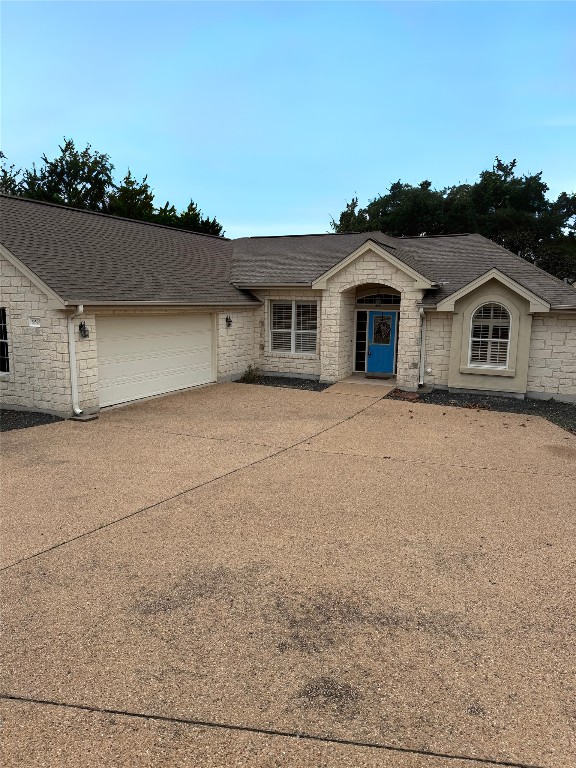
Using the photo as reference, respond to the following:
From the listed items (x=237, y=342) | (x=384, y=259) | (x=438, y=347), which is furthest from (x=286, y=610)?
(x=237, y=342)

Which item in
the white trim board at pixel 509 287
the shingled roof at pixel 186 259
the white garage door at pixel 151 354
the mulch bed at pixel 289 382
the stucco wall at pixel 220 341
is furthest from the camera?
the mulch bed at pixel 289 382

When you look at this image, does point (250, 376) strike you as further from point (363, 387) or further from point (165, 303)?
point (165, 303)

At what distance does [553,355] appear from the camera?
14.8 m

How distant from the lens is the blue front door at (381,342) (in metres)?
17.9

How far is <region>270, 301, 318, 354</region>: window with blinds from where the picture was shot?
18.1 meters

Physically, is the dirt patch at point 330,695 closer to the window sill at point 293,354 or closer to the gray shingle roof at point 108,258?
the gray shingle roof at point 108,258

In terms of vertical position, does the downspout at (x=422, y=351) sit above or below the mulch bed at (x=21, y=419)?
above

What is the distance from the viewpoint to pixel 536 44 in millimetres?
10156

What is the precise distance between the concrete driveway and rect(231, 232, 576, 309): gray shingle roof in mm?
8410

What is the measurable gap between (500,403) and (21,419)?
40.7 ft

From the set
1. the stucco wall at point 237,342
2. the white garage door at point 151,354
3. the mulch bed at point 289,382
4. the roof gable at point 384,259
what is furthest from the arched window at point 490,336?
the white garage door at point 151,354

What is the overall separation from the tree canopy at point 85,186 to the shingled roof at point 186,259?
19715 millimetres

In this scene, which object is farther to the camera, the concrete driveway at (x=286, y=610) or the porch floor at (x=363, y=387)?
the porch floor at (x=363, y=387)

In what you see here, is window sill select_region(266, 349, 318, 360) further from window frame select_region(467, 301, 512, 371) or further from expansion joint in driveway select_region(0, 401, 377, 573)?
expansion joint in driveway select_region(0, 401, 377, 573)
